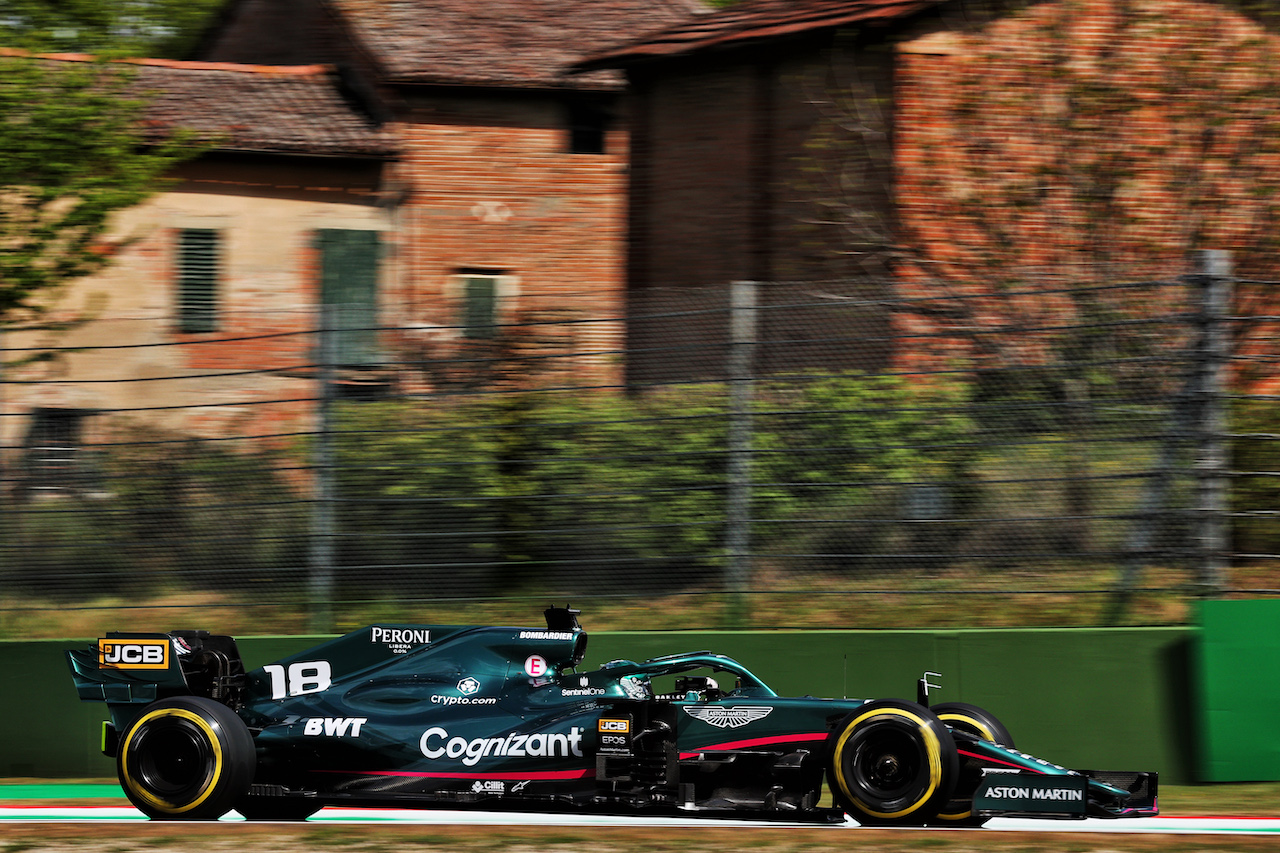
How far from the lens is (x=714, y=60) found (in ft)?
62.7

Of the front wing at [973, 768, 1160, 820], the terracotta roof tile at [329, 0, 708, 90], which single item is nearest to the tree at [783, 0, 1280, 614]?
the front wing at [973, 768, 1160, 820]

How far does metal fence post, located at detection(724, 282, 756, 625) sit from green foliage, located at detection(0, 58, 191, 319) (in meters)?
7.49

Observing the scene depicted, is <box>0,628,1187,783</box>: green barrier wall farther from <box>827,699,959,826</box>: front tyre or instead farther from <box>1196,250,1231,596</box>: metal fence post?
<box>827,699,959,826</box>: front tyre

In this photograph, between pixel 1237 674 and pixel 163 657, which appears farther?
pixel 1237 674

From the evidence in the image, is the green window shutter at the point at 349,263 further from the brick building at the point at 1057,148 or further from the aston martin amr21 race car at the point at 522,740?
the aston martin amr21 race car at the point at 522,740

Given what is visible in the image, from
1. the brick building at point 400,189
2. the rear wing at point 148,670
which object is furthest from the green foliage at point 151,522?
the brick building at point 400,189

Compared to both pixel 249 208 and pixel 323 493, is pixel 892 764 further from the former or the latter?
pixel 249 208

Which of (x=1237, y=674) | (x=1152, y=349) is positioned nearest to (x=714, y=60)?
(x=1152, y=349)

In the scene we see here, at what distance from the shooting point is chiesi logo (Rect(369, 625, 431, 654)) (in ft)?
23.8

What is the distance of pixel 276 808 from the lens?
700 cm

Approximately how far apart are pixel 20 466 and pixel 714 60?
12.1 metres

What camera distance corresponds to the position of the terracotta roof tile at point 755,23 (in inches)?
650

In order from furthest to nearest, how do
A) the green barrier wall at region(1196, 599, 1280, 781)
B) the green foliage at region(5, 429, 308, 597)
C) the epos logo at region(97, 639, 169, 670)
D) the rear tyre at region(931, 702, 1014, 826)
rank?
the green foliage at region(5, 429, 308, 597) → the green barrier wall at region(1196, 599, 1280, 781) → the epos logo at region(97, 639, 169, 670) → the rear tyre at region(931, 702, 1014, 826)

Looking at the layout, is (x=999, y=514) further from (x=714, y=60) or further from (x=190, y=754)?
(x=714, y=60)
